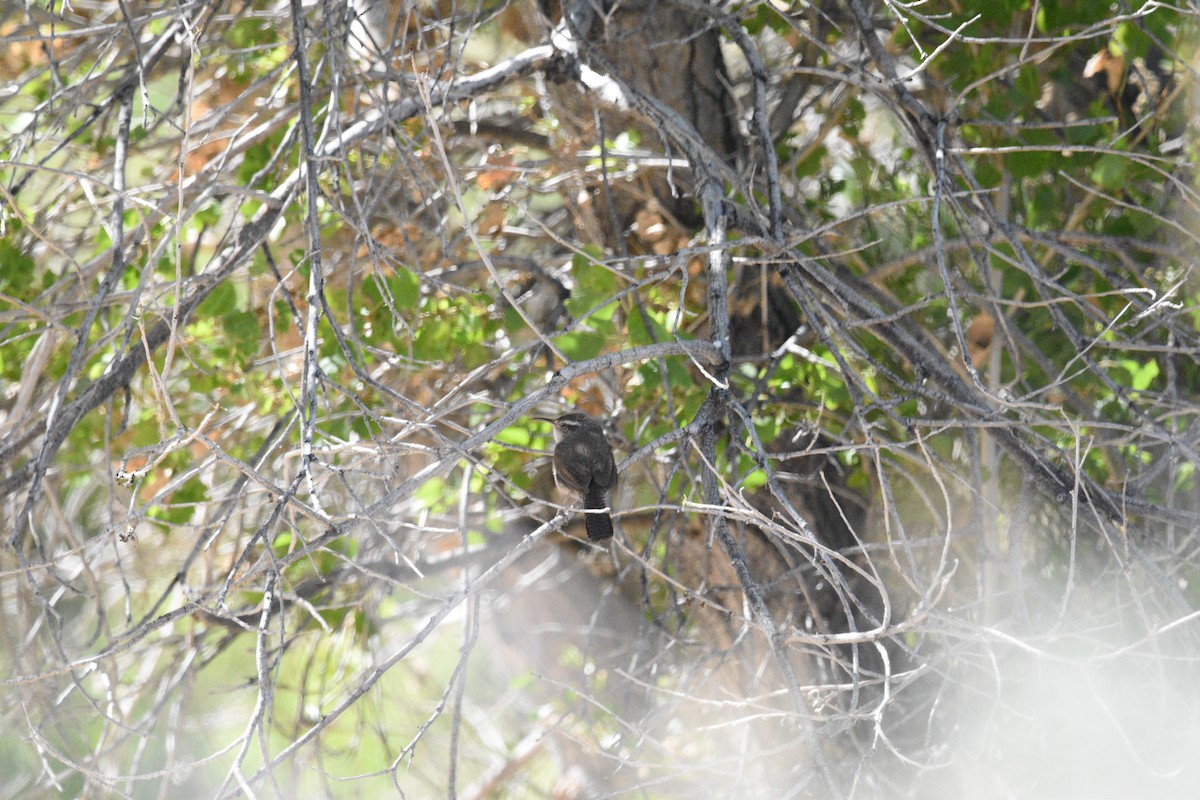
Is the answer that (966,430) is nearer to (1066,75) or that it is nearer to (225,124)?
(1066,75)

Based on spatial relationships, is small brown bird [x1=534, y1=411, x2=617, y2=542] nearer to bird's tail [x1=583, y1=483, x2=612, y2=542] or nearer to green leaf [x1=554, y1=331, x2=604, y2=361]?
bird's tail [x1=583, y1=483, x2=612, y2=542]

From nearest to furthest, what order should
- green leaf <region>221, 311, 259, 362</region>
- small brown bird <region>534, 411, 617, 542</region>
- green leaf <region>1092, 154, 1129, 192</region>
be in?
small brown bird <region>534, 411, 617, 542</region>, green leaf <region>221, 311, 259, 362</region>, green leaf <region>1092, 154, 1129, 192</region>

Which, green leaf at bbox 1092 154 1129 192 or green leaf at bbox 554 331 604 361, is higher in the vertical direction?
green leaf at bbox 554 331 604 361

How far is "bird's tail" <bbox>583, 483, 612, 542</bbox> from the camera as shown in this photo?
2.52 meters

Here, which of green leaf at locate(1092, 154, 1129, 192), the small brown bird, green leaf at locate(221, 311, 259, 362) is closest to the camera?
the small brown bird

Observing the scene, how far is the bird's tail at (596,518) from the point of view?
2.52 metres

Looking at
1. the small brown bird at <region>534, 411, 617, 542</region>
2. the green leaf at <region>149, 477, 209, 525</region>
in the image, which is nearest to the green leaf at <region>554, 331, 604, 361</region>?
the small brown bird at <region>534, 411, 617, 542</region>

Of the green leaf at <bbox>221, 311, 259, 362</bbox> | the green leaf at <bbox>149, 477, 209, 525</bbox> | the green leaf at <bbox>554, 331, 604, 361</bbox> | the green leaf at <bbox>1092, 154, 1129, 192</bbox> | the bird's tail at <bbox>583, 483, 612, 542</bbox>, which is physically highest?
the green leaf at <bbox>221, 311, 259, 362</bbox>

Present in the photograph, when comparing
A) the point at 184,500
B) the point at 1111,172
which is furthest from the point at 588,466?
the point at 1111,172

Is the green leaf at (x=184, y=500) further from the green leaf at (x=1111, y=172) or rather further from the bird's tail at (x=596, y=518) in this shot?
the green leaf at (x=1111, y=172)

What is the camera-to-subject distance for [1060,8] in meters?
3.12

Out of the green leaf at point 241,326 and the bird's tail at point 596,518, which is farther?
the green leaf at point 241,326

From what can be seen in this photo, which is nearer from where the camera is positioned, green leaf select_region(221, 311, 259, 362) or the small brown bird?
the small brown bird

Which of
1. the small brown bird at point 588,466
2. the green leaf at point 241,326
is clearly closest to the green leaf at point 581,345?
the small brown bird at point 588,466
